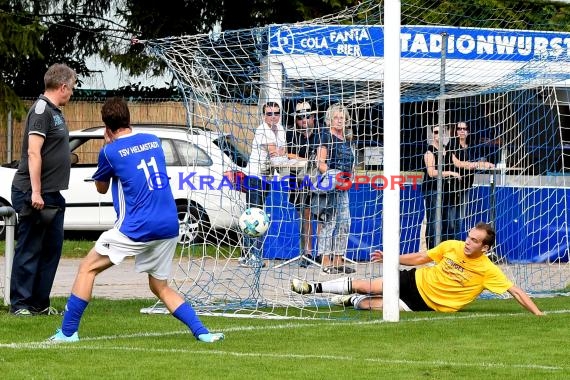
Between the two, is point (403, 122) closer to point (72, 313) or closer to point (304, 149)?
point (304, 149)

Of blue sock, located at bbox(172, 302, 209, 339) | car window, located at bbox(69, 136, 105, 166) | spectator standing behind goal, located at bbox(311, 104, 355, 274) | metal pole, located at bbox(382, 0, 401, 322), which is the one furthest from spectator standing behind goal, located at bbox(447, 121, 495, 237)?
car window, located at bbox(69, 136, 105, 166)

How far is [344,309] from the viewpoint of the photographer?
40.0 feet

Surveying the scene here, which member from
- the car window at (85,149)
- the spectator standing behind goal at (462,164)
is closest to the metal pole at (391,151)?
the spectator standing behind goal at (462,164)

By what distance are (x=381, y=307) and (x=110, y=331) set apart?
291cm

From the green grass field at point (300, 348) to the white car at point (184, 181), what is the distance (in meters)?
1.72

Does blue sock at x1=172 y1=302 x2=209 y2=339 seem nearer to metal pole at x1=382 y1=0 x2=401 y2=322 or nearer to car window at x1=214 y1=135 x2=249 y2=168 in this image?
metal pole at x1=382 y1=0 x2=401 y2=322

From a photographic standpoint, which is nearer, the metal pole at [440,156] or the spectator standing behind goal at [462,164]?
the metal pole at [440,156]

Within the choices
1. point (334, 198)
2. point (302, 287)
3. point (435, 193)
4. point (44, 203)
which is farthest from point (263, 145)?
point (435, 193)

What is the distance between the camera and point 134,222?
9.32m

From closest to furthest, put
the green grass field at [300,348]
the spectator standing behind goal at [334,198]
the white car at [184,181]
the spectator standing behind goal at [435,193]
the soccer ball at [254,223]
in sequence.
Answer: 1. the green grass field at [300,348]
2. the soccer ball at [254,223]
3. the white car at [184,181]
4. the spectator standing behind goal at [334,198]
5. the spectator standing behind goal at [435,193]

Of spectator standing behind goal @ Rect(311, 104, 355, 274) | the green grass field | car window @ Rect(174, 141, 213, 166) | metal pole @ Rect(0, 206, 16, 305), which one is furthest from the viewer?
car window @ Rect(174, 141, 213, 166)

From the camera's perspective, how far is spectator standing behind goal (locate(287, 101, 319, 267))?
41.7 feet

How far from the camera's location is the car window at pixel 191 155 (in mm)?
14057

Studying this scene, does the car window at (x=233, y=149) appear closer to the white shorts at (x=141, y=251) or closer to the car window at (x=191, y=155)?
the car window at (x=191, y=155)
